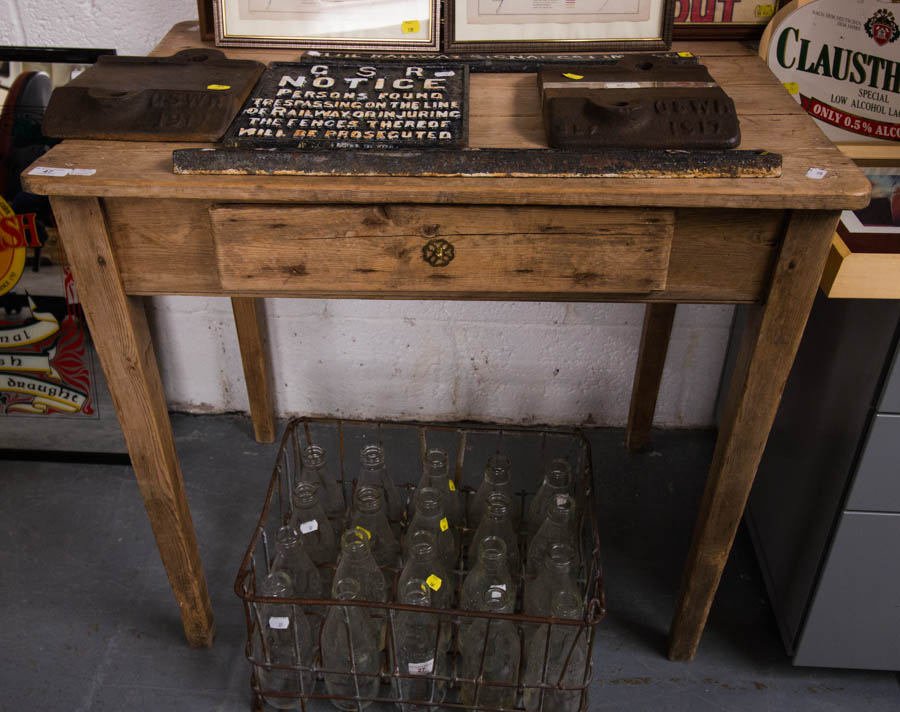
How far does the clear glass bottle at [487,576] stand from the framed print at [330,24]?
796mm

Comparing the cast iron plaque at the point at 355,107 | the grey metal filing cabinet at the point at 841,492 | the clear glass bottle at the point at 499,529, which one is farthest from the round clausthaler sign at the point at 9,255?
the grey metal filing cabinet at the point at 841,492

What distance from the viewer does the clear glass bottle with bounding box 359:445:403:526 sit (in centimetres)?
150

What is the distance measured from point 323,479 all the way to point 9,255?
2.61 feet

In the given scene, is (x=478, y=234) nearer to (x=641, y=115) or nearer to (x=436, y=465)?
(x=641, y=115)

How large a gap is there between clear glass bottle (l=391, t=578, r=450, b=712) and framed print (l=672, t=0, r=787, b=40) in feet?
3.37

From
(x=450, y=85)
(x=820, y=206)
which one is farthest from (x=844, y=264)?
(x=450, y=85)

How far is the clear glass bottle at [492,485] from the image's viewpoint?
1.48 metres

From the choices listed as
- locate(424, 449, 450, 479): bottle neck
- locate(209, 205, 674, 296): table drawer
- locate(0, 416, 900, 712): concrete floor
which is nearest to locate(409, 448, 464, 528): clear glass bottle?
locate(424, 449, 450, 479): bottle neck

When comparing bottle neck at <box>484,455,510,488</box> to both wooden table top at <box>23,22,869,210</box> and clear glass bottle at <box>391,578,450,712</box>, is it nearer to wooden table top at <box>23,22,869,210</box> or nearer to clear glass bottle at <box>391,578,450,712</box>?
clear glass bottle at <box>391,578,450,712</box>

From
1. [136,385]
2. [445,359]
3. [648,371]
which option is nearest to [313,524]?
[136,385]

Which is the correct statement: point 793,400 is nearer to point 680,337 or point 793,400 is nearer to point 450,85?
point 680,337

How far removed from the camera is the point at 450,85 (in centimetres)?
118

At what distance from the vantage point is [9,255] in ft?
5.57

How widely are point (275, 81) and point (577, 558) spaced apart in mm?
908
